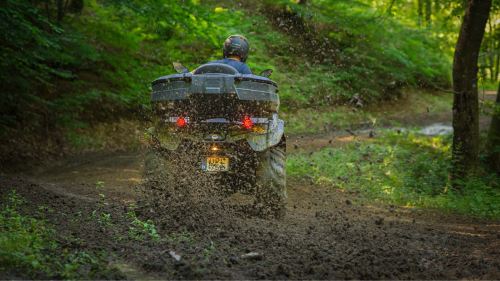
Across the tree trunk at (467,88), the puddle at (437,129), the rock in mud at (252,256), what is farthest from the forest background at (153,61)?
the rock in mud at (252,256)

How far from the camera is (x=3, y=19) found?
28.7ft

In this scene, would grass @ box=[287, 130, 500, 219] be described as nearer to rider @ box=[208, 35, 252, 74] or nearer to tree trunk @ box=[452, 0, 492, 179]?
tree trunk @ box=[452, 0, 492, 179]

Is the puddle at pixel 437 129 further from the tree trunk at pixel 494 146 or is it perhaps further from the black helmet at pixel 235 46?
the black helmet at pixel 235 46

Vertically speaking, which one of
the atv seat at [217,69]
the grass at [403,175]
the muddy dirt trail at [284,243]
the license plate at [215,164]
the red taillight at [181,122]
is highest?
the atv seat at [217,69]

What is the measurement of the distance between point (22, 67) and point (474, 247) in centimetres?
1021

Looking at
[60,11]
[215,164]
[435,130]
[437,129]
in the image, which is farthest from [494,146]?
[60,11]

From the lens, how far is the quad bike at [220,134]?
203 inches

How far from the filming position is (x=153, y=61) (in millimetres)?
14836

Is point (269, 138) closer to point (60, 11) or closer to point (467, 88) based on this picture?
point (467, 88)

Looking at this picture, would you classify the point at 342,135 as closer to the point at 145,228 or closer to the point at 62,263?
the point at 145,228

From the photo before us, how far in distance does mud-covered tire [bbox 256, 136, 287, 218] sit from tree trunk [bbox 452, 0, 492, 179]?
17.3 feet

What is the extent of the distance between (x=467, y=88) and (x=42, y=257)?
28.7 feet

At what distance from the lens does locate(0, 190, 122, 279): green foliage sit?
3.30 meters

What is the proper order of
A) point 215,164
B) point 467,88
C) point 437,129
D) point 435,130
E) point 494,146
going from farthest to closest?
1. point 437,129
2. point 435,130
3. point 494,146
4. point 467,88
5. point 215,164
